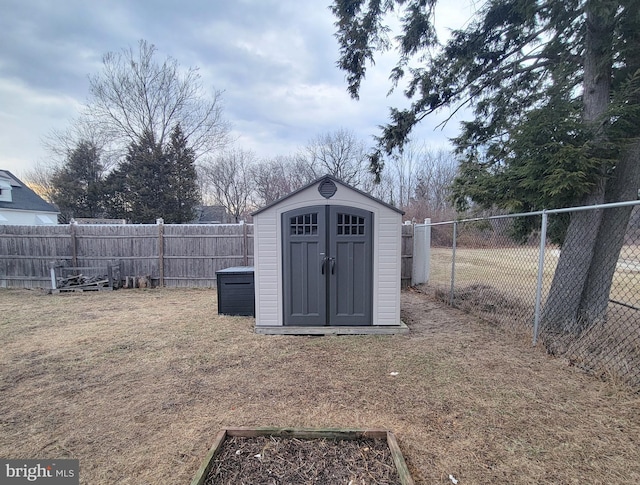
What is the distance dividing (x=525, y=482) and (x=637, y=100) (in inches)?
176

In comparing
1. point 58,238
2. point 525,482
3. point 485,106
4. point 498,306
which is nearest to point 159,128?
point 58,238

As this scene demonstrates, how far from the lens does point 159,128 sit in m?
19.0

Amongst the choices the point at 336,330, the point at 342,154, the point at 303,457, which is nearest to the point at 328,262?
the point at 336,330

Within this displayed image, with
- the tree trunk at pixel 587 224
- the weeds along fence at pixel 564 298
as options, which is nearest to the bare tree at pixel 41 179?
the weeds along fence at pixel 564 298

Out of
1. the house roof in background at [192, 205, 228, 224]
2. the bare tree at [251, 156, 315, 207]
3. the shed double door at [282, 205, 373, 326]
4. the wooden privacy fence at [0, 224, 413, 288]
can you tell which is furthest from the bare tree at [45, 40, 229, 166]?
the shed double door at [282, 205, 373, 326]

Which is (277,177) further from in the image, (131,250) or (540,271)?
(540,271)

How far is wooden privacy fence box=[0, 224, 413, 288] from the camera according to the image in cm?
826

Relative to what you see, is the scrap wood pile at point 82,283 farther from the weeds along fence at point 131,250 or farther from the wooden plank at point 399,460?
the wooden plank at point 399,460

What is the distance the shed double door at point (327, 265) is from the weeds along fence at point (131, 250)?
4.18 metres

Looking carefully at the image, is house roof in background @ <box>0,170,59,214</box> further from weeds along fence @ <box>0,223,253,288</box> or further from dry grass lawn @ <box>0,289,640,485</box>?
dry grass lawn @ <box>0,289,640,485</box>

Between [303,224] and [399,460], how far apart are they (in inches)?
122

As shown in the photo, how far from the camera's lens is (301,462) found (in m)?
1.88

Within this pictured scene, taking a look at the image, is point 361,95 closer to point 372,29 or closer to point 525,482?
point 372,29

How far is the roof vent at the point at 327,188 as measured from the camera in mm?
4340
